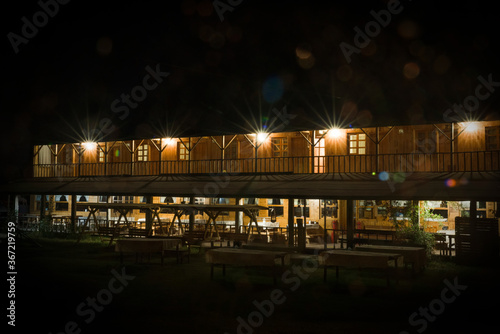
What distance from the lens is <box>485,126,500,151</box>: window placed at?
16328 millimetres

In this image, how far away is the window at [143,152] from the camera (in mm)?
24938

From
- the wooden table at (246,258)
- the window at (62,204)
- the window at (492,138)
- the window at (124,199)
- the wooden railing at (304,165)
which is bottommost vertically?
the wooden table at (246,258)

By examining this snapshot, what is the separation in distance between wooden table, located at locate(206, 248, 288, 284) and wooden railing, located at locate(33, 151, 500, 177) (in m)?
7.42

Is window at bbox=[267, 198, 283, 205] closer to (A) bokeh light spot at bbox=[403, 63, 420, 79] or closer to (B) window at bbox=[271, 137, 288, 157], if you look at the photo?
(B) window at bbox=[271, 137, 288, 157]

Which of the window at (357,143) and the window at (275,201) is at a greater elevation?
the window at (357,143)

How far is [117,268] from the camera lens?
1299 cm

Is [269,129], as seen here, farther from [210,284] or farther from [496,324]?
[496,324]

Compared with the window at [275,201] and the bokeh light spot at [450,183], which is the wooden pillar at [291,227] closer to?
the window at [275,201]

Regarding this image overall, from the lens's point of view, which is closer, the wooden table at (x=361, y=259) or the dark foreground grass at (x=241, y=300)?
the dark foreground grass at (x=241, y=300)

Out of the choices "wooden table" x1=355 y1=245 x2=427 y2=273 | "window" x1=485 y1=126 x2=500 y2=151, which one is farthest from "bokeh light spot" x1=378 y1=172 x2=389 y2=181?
"wooden table" x1=355 y1=245 x2=427 y2=273

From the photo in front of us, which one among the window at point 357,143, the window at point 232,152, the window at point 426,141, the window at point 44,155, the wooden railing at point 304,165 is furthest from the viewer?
the window at point 44,155

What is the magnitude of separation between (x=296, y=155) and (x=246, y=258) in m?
10.7

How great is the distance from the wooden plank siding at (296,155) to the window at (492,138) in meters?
0.26

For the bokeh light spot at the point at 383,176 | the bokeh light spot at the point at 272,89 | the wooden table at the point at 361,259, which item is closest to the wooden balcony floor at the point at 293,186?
the bokeh light spot at the point at 383,176
